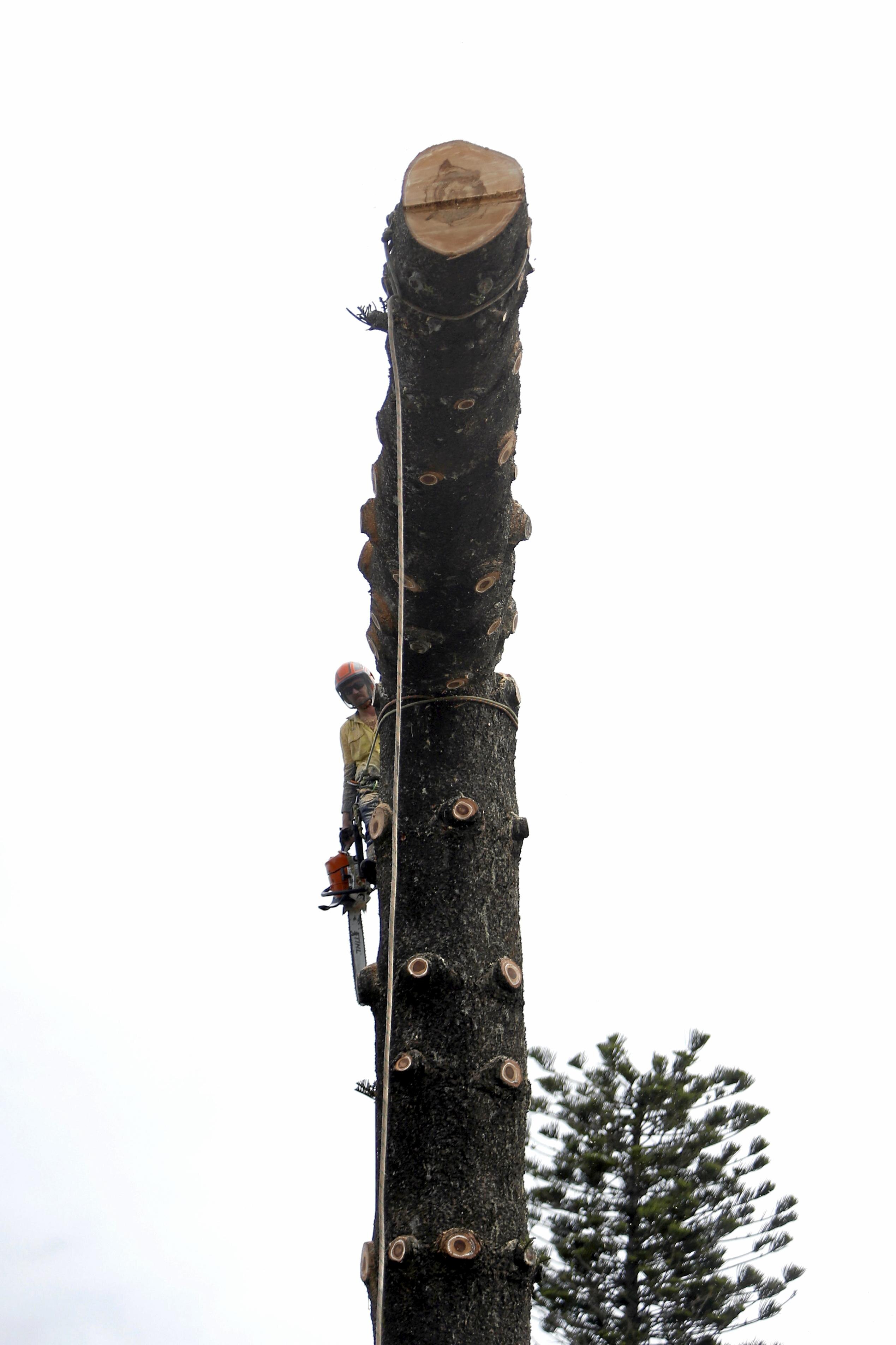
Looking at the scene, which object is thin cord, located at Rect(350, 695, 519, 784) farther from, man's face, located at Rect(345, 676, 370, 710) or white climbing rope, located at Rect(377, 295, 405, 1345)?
man's face, located at Rect(345, 676, 370, 710)

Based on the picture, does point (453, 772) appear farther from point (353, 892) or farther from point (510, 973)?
point (353, 892)

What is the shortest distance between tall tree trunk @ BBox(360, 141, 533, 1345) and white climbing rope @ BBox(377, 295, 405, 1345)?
0.02 meters

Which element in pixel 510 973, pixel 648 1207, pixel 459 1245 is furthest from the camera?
pixel 648 1207

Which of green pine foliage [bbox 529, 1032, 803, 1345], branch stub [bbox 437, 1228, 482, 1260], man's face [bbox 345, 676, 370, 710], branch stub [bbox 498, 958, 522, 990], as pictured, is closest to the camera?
branch stub [bbox 437, 1228, 482, 1260]

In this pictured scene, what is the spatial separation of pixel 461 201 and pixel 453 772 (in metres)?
1.24

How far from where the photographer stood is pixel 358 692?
438 cm

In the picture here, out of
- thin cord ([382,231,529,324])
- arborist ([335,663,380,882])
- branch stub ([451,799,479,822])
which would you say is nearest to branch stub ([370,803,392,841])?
branch stub ([451,799,479,822])

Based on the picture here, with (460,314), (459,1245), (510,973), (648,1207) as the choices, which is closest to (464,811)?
(510,973)

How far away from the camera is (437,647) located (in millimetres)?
2725

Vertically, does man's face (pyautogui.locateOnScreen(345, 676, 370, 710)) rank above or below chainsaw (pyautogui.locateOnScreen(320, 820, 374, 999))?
above

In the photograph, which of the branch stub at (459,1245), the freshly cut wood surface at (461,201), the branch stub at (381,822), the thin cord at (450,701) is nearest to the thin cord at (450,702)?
the thin cord at (450,701)

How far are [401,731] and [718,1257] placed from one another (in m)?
10.4

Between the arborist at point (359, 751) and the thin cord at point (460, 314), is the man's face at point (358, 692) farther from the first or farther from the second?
the thin cord at point (460, 314)

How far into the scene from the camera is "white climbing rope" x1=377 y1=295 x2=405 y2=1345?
7.26 ft
